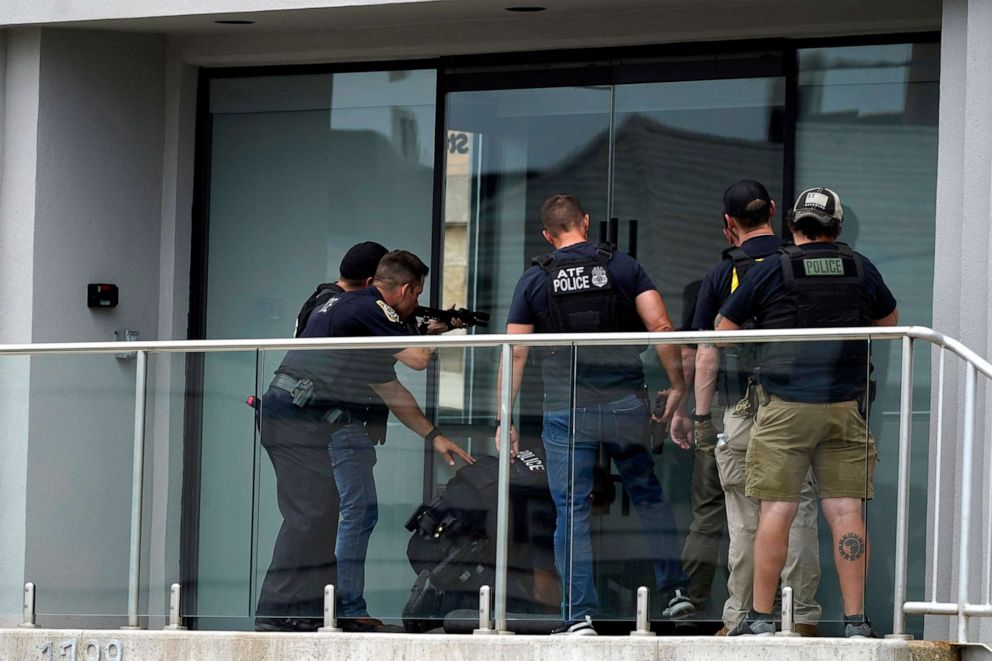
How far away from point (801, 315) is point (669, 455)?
2.57ft

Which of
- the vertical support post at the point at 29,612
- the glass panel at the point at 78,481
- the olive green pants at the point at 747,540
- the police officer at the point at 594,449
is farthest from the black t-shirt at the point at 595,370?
the vertical support post at the point at 29,612

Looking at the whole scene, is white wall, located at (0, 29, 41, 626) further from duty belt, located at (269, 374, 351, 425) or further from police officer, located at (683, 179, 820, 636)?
police officer, located at (683, 179, 820, 636)

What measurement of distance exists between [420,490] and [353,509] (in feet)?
1.16

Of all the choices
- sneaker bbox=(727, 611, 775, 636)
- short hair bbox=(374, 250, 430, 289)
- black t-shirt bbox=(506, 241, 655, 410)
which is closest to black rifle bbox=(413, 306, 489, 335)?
short hair bbox=(374, 250, 430, 289)

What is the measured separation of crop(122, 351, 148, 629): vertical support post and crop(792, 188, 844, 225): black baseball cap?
3.02m

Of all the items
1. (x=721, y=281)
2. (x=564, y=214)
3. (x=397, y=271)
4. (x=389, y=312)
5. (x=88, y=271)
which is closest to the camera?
(x=721, y=281)

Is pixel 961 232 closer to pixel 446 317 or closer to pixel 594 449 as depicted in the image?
pixel 594 449

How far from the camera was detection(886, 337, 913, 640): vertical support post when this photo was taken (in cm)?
657

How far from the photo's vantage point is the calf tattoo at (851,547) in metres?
6.60

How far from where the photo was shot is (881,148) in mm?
9633

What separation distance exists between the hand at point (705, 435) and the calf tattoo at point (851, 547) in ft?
2.07

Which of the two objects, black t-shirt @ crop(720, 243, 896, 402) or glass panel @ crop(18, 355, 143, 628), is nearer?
black t-shirt @ crop(720, 243, 896, 402)

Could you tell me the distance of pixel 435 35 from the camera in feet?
34.4

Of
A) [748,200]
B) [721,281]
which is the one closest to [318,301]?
[721,281]
